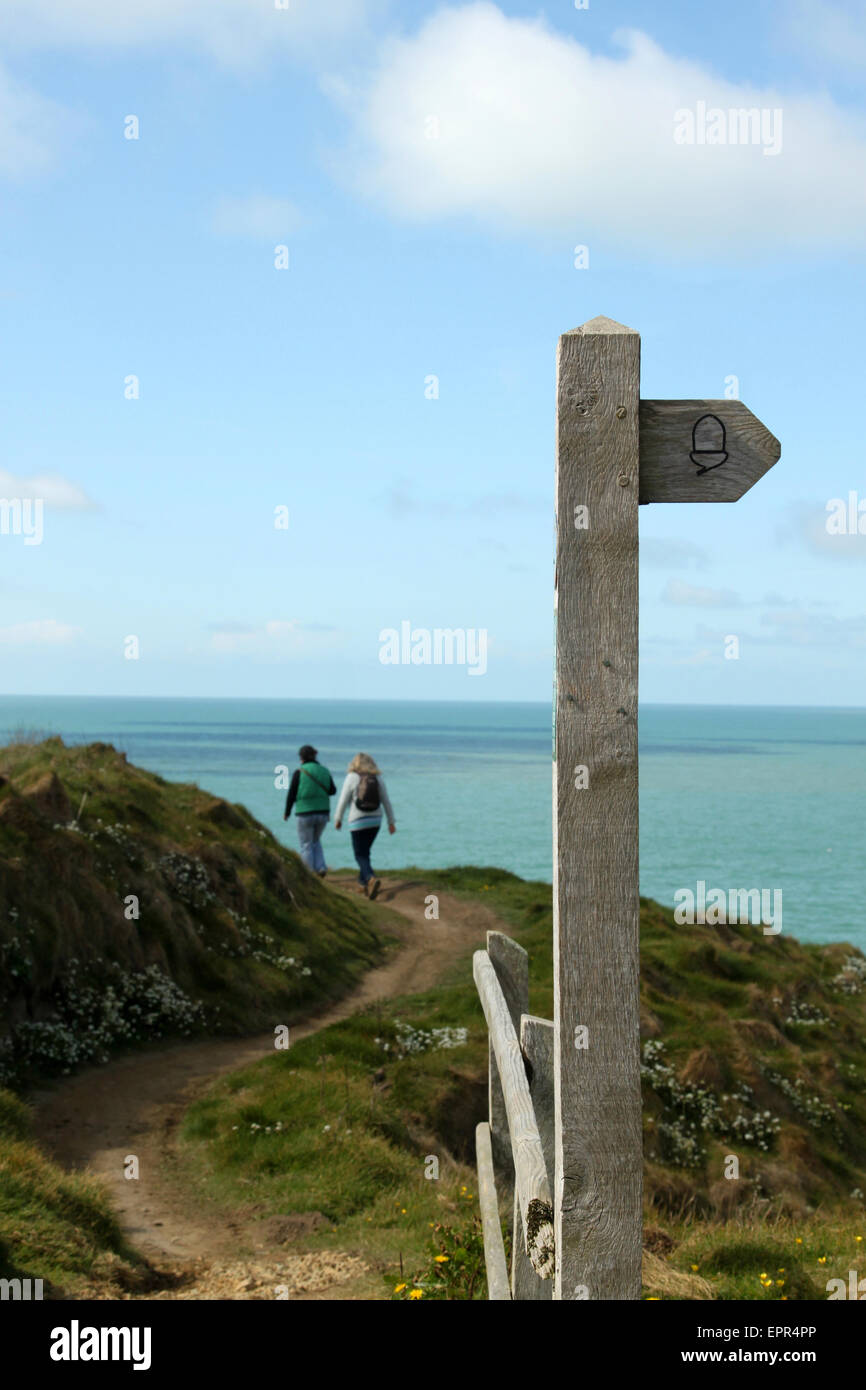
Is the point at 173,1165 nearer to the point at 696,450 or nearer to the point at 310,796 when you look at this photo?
the point at 696,450

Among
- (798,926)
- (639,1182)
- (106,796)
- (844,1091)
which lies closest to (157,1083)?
(106,796)

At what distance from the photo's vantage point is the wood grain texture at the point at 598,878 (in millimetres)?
3605

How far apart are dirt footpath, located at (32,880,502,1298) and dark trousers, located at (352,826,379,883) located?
4.10 m

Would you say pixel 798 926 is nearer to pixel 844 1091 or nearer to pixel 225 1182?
pixel 844 1091

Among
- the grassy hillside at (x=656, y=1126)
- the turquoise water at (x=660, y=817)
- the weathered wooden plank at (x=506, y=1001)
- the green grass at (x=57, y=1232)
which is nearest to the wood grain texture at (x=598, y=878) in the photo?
the grassy hillside at (x=656, y=1126)

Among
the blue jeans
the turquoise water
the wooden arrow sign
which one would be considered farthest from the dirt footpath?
the turquoise water

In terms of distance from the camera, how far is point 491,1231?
20.0ft

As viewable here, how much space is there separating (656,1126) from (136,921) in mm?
7034

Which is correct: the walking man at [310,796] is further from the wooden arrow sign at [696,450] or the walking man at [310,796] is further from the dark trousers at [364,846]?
the wooden arrow sign at [696,450]

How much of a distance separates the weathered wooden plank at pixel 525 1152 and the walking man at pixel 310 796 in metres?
13.3

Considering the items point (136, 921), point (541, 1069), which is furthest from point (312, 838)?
point (541, 1069)

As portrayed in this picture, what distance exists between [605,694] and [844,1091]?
55.4 ft

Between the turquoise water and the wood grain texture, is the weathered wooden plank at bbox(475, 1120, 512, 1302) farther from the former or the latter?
the turquoise water

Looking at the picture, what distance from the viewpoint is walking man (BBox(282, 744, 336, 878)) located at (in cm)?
1994
